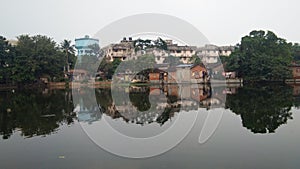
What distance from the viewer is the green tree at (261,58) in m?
36.0

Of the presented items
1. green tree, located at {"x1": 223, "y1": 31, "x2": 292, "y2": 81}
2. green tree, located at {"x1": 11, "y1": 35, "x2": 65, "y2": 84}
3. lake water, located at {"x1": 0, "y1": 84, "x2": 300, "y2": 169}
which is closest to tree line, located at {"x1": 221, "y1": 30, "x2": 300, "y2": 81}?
green tree, located at {"x1": 223, "y1": 31, "x2": 292, "y2": 81}

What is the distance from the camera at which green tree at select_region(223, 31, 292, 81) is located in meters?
36.0

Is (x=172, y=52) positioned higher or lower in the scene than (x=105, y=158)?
higher

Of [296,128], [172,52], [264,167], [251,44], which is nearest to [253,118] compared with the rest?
[296,128]

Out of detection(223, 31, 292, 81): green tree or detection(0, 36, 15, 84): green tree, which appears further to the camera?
detection(0, 36, 15, 84): green tree

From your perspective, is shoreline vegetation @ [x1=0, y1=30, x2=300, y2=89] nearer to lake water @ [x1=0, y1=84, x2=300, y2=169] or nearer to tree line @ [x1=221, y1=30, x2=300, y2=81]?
tree line @ [x1=221, y1=30, x2=300, y2=81]

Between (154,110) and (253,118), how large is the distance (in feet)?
16.8

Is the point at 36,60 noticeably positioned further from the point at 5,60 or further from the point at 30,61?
the point at 5,60

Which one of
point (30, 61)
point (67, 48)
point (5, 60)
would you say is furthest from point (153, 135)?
point (67, 48)

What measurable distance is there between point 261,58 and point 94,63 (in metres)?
23.4

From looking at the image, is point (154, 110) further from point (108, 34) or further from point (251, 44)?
point (251, 44)

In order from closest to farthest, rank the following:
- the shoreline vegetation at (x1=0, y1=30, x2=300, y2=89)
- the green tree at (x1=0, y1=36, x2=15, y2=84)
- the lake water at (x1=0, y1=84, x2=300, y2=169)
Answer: the lake water at (x1=0, y1=84, x2=300, y2=169)
the shoreline vegetation at (x1=0, y1=30, x2=300, y2=89)
the green tree at (x1=0, y1=36, x2=15, y2=84)

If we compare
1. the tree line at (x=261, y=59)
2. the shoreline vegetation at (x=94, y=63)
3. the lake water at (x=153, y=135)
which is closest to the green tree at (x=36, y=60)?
the shoreline vegetation at (x=94, y=63)

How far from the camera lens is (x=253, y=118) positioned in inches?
461
